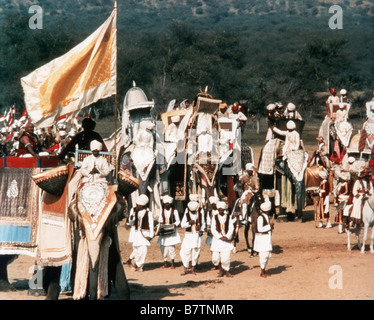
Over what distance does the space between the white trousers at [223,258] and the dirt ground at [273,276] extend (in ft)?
0.66

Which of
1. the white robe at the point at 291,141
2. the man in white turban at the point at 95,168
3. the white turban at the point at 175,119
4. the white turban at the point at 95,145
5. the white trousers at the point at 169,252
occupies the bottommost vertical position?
the white trousers at the point at 169,252

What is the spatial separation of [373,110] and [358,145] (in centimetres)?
124

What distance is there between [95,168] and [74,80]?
4.14 ft

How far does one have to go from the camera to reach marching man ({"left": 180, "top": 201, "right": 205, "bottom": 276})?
50.5 ft

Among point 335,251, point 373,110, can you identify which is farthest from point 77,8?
point 335,251

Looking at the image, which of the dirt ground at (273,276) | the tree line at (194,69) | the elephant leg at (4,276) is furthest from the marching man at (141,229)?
the tree line at (194,69)

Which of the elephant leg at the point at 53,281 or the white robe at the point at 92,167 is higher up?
the white robe at the point at 92,167

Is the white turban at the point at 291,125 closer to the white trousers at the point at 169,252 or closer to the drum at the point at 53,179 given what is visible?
the white trousers at the point at 169,252

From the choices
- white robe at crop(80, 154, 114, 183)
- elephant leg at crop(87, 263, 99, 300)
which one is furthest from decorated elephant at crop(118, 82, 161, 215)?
elephant leg at crop(87, 263, 99, 300)

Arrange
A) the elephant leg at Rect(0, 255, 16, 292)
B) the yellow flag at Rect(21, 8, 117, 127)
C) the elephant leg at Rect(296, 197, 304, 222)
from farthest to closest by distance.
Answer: the elephant leg at Rect(296, 197, 304, 222) → the elephant leg at Rect(0, 255, 16, 292) → the yellow flag at Rect(21, 8, 117, 127)

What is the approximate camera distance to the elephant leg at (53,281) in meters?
12.1

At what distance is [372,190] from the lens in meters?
16.9

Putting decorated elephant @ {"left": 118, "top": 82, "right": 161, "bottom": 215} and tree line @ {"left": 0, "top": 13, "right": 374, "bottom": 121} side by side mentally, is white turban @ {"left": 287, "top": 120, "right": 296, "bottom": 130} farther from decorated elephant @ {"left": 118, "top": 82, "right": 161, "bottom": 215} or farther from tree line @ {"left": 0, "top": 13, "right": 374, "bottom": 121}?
tree line @ {"left": 0, "top": 13, "right": 374, "bottom": 121}

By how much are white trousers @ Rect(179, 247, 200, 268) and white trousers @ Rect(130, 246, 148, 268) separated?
2.03 ft
